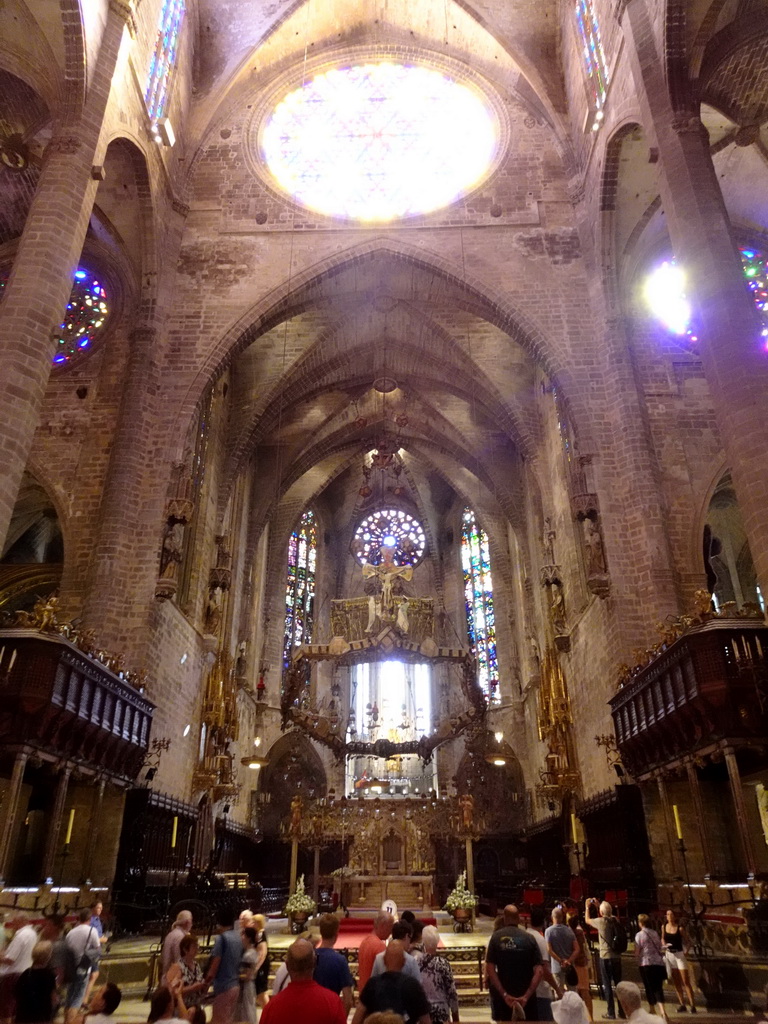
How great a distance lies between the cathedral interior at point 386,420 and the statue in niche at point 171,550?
8 cm

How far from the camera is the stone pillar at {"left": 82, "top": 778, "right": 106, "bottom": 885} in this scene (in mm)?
12227

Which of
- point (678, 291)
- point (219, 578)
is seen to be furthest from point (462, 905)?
point (678, 291)

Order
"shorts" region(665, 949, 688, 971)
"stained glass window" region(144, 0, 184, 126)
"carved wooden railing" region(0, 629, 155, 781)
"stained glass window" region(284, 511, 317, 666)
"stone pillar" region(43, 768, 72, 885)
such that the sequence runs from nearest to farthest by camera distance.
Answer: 1. "shorts" region(665, 949, 688, 971)
2. "carved wooden railing" region(0, 629, 155, 781)
3. "stone pillar" region(43, 768, 72, 885)
4. "stained glass window" region(144, 0, 184, 126)
5. "stained glass window" region(284, 511, 317, 666)

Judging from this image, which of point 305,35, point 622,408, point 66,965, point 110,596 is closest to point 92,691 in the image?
point 110,596

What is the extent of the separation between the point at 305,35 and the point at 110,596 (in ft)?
55.3

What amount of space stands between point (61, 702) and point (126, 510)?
17.7ft

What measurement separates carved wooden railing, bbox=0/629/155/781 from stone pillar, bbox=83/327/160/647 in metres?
1.89

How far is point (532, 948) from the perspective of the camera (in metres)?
5.18

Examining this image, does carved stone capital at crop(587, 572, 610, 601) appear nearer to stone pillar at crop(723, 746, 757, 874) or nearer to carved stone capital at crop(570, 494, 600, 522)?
carved stone capital at crop(570, 494, 600, 522)

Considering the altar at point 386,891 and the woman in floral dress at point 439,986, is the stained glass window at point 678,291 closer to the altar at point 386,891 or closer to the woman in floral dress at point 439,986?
the altar at point 386,891

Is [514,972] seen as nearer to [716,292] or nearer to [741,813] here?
[741,813]

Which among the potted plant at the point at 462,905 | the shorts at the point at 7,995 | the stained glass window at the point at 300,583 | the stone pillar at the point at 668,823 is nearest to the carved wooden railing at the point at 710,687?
the stone pillar at the point at 668,823

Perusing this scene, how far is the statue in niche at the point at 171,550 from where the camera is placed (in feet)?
50.3

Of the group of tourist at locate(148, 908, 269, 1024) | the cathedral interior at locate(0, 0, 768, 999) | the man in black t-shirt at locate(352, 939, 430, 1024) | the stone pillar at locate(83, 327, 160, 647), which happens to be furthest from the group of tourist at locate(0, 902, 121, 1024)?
Result: the stone pillar at locate(83, 327, 160, 647)
